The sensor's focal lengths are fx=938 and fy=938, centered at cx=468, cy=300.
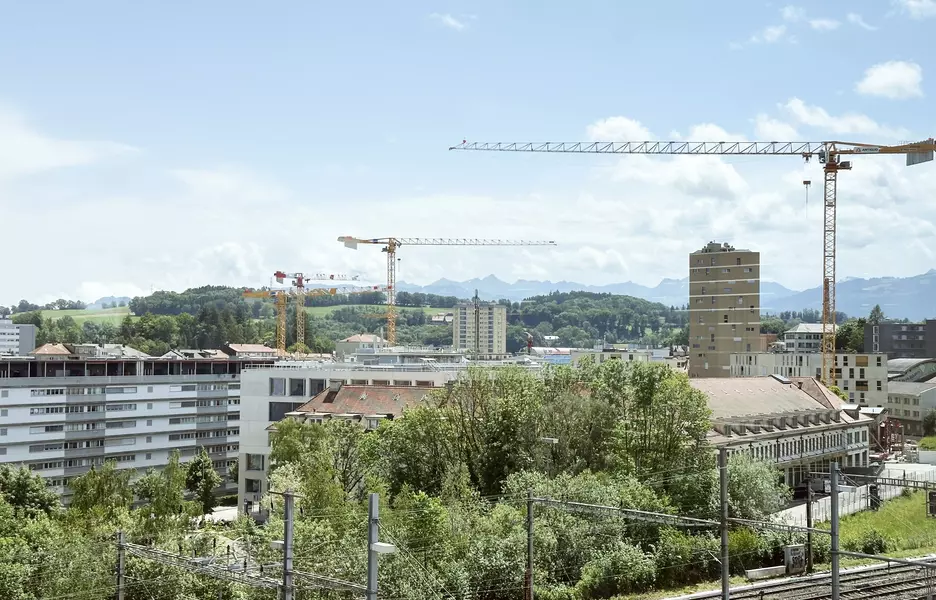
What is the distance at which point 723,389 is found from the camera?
214 feet

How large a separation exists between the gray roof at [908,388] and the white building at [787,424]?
34.3 metres

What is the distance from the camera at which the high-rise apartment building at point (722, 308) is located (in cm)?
12225

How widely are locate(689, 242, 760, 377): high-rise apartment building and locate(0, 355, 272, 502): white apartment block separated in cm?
6424

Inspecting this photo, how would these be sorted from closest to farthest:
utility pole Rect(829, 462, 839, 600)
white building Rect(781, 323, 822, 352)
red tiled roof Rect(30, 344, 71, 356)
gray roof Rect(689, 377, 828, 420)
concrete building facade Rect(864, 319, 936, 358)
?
utility pole Rect(829, 462, 839, 600), gray roof Rect(689, 377, 828, 420), red tiled roof Rect(30, 344, 71, 356), concrete building facade Rect(864, 319, 936, 358), white building Rect(781, 323, 822, 352)

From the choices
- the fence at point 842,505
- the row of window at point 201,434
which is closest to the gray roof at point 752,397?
the fence at point 842,505

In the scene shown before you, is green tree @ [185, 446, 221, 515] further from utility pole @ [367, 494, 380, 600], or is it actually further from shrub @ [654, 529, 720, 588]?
utility pole @ [367, 494, 380, 600]

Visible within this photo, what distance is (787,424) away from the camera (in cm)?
6425

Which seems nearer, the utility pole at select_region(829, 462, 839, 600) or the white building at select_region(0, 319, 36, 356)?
the utility pole at select_region(829, 462, 839, 600)

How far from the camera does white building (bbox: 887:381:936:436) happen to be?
104562 millimetres

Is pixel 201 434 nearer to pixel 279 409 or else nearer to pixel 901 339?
pixel 279 409

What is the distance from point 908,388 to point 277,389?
75.4m

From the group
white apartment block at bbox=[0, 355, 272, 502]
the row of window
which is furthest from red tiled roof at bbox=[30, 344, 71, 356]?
the row of window

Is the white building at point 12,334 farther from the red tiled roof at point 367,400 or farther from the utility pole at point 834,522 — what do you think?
the utility pole at point 834,522

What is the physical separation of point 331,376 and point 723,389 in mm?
27687
